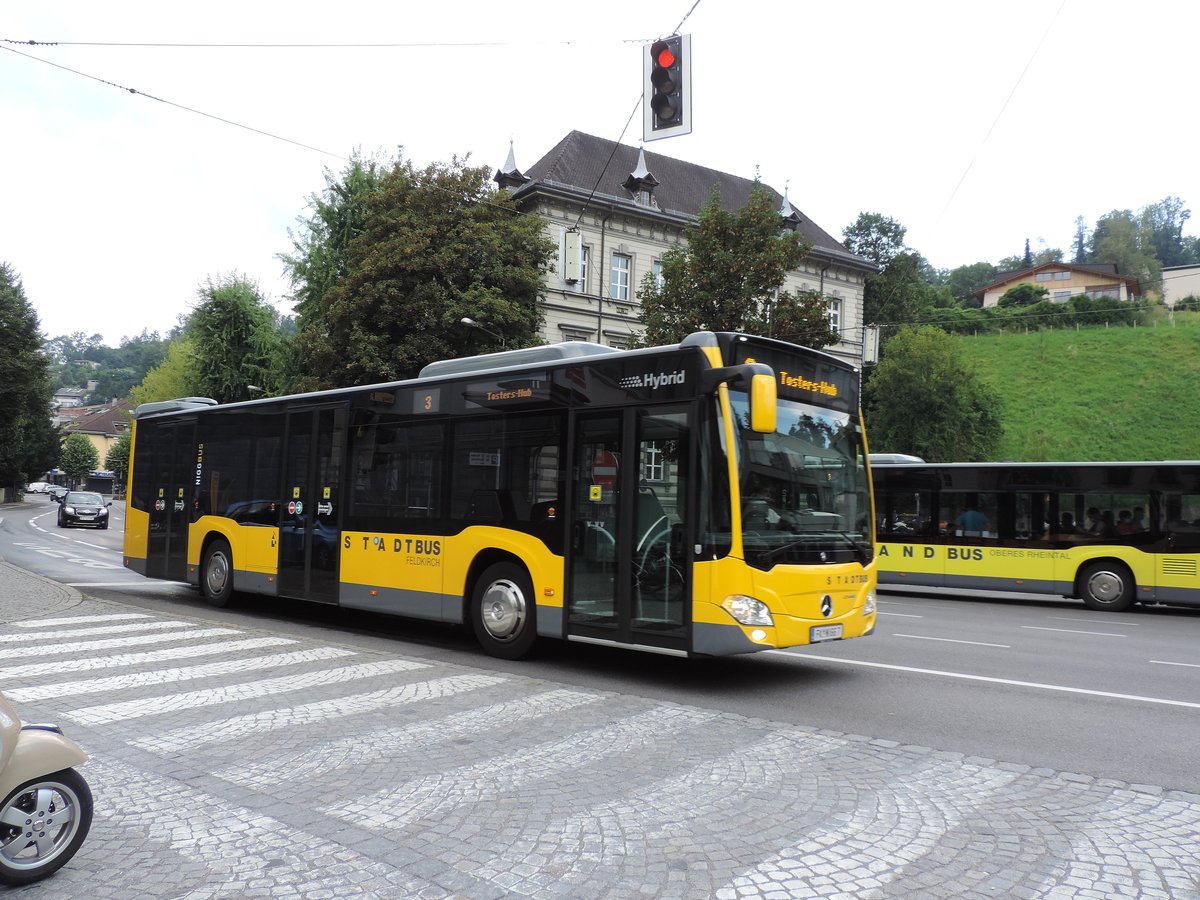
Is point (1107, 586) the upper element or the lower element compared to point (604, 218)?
lower

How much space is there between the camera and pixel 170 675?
8055 millimetres

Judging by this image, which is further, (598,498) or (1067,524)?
(1067,524)

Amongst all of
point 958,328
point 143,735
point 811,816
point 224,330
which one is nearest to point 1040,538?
point 811,816

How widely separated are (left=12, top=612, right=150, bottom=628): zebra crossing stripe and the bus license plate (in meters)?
8.65

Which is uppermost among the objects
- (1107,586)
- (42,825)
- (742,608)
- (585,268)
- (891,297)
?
(891,297)

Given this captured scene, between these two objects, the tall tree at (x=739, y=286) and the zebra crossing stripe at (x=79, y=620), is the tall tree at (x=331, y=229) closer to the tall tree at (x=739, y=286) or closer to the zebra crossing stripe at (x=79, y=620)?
the tall tree at (x=739, y=286)

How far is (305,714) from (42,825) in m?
2.92

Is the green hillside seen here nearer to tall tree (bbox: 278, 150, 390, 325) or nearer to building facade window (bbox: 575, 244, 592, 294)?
building facade window (bbox: 575, 244, 592, 294)

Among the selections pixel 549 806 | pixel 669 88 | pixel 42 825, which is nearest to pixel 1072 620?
pixel 669 88

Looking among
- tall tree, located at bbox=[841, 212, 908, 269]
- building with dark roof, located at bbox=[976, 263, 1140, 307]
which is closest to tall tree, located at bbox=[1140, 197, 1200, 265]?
building with dark roof, located at bbox=[976, 263, 1140, 307]

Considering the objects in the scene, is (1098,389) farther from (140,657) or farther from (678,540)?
(140,657)

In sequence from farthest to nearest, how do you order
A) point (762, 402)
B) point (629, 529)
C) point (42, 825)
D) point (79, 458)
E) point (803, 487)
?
point (79, 458), point (629, 529), point (803, 487), point (762, 402), point (42, 825)

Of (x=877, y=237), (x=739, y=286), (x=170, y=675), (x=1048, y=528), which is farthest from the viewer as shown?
(x=877, y=237)

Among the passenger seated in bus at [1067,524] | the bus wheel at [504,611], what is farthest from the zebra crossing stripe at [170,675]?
the passenger seated in bus at [1067,524]
